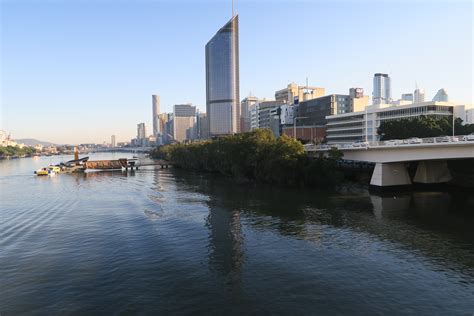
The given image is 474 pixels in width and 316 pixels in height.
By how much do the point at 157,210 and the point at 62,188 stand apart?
3900 cm

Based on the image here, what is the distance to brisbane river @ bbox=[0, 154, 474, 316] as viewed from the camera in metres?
21.5

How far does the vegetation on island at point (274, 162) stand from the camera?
69.3m

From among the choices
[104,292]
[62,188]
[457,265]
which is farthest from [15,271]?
[62,188]

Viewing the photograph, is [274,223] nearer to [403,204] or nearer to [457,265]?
[457,265]

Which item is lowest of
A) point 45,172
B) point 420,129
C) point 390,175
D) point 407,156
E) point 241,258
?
point 241,258

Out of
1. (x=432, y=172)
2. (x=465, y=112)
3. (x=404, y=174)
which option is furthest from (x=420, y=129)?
(x=465, y=112)

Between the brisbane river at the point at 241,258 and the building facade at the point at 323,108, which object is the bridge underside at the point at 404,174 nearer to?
the brisbane river at the point at 241,258

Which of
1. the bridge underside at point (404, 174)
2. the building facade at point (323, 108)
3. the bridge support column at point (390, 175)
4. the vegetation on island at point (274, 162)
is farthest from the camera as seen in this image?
the building facade at point (323, 108)

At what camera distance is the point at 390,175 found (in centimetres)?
6444

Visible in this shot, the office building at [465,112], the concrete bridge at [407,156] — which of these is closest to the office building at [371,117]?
the office building at [465,112]

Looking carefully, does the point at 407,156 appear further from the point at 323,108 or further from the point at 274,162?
the point at 323,108

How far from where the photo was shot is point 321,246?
32.5 m

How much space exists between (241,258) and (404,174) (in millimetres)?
47887

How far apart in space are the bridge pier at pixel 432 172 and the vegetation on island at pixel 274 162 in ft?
51.4
